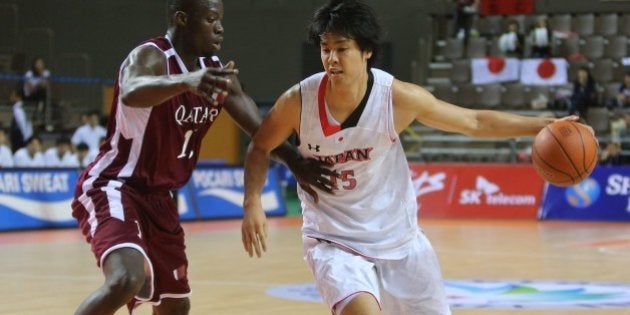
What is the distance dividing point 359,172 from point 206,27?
1.10 m

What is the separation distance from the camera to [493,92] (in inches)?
962

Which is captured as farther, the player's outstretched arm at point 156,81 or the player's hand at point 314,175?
the player's hand at point 314,175

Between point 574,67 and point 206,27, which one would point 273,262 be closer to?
point 206,27

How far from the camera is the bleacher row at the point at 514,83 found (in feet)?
75.2

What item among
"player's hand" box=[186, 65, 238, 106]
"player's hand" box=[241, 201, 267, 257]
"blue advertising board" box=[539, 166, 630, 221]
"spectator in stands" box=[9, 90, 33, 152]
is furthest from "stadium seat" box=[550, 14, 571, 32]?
"player's hand" box=[186, 65, 238, 106]

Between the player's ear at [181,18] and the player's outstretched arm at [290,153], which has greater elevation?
the player's ear at [181,18]

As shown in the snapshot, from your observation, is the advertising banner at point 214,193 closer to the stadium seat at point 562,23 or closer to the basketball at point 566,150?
the stadium seat at point 562,23

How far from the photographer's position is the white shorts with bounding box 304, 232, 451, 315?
514 cm

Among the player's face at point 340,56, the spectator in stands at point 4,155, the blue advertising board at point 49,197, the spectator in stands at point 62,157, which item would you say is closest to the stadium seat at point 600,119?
the blue advertising board at point 49,197

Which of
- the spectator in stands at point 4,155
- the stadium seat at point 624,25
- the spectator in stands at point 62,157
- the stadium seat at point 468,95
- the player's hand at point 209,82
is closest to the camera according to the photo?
the player's hand at point 209,82

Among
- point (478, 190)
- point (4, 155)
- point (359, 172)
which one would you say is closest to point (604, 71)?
point (478, 190)

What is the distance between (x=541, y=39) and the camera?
2338 cm

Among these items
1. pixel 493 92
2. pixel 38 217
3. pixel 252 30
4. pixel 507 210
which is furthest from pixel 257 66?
pixel 38 217

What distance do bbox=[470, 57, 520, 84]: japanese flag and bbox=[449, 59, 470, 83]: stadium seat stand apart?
25cm
